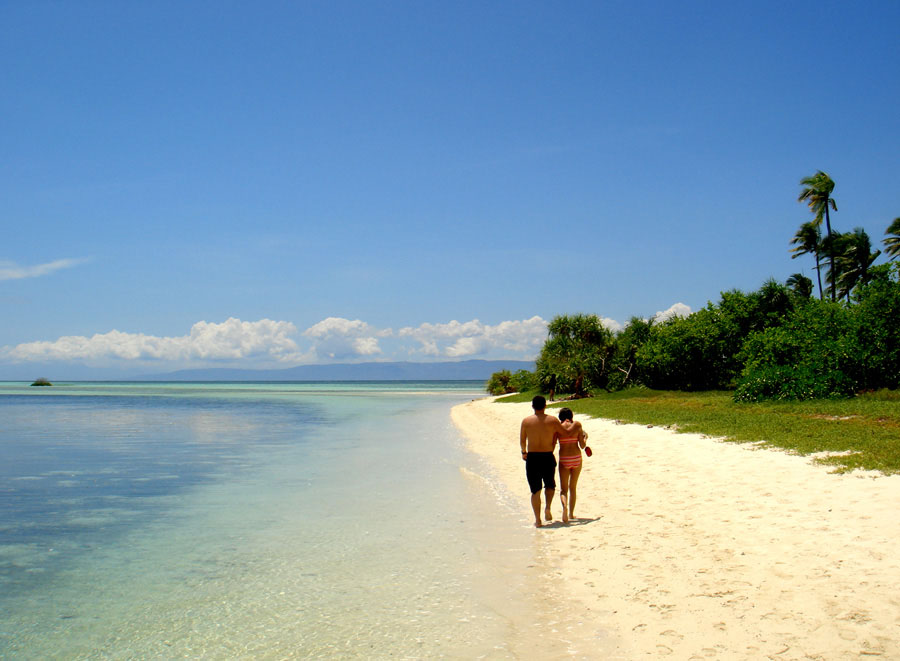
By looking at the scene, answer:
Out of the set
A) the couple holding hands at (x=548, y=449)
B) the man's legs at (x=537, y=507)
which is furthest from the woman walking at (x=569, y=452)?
the man's legs at (x=537, y=507)

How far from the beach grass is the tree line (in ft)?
8.15

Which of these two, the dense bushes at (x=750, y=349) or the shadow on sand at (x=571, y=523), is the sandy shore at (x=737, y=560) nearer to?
the shadow on sand at (x=571, y=523)

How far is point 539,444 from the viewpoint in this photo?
413 inches

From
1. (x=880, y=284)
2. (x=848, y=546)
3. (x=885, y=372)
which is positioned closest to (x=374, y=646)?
(x=848, y=546)

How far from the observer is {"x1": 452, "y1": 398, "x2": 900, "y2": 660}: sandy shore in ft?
19.4

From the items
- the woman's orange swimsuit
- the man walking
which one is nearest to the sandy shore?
the man walking

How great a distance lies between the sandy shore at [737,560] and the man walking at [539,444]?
75cm

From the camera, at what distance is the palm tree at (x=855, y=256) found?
176ft

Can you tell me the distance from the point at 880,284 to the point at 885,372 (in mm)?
4641

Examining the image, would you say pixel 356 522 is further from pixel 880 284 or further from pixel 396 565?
pixel 880 284

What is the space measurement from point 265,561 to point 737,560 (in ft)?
21.2

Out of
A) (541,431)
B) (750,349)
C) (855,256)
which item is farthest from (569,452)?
(855,256)

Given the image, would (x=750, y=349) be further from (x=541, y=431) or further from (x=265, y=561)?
(x=265, y=561)

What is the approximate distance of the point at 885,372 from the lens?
1141 inches
